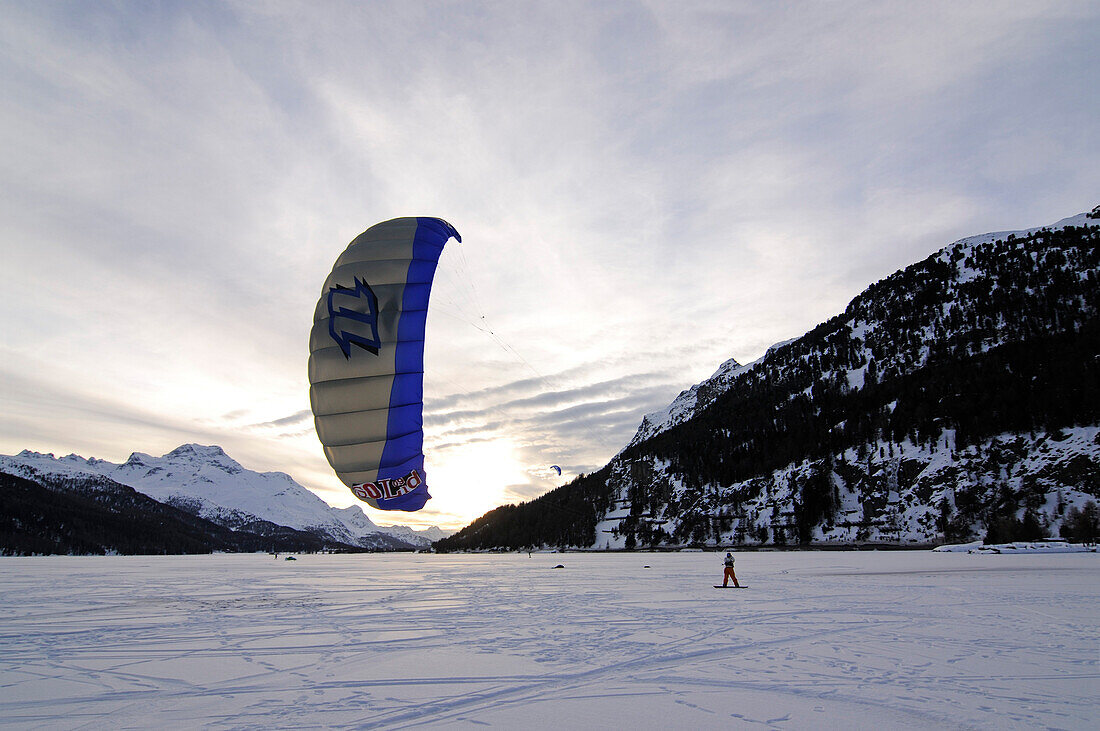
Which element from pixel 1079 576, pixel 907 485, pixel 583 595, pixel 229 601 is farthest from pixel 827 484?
pixel 229 601

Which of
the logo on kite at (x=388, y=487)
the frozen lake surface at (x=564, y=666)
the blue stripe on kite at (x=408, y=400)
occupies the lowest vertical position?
the frozen lake surface at (x=564, y=666)

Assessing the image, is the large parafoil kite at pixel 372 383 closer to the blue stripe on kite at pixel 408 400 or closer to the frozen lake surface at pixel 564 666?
the blue stripe on kite at pixel 408 400

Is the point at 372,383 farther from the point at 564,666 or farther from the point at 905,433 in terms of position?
the point at 905,433

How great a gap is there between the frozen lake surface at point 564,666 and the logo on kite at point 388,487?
9.04ft

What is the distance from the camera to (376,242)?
45.8 ft

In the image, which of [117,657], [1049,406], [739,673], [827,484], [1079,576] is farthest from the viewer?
[827,484]

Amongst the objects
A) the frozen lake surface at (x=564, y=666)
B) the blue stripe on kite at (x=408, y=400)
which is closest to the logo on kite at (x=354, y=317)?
the blue stripe on kite at (x=408, y=400)

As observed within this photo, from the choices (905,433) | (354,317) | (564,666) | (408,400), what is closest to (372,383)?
(408,400)

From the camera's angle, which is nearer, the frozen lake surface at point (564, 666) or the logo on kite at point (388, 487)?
the frozen lake surface at point (564, 666)

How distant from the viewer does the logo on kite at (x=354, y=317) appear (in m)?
12.9

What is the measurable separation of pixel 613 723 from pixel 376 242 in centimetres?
1143

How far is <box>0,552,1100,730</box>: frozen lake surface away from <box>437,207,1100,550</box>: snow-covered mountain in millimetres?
83828

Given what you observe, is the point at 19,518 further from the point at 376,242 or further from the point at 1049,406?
the point at 1049,406

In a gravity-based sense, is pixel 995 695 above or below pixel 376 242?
below
